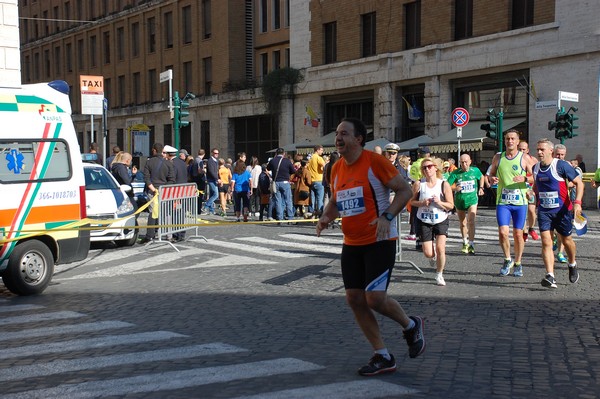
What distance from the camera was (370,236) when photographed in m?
5.76

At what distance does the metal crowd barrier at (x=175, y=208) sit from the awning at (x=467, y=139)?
13679mm

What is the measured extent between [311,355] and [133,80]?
47803mm

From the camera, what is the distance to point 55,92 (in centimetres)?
1027

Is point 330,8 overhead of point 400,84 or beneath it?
overhead

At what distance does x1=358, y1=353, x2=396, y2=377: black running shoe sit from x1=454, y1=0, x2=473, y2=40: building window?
24616mm

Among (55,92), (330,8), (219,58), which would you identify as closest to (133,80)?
(219,58)

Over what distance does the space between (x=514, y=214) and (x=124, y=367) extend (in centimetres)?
614

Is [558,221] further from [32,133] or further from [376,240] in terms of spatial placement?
[32,133]

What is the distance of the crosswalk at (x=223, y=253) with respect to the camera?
11.9m

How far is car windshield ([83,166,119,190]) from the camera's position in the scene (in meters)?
14.4

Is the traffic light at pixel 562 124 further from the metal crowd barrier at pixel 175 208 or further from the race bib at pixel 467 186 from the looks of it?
the metal crowd barrier at pixel 175 208

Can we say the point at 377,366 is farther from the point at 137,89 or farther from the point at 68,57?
the point at 68,57

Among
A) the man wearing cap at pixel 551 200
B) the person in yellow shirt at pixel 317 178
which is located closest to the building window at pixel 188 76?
the person in yellow shirt at pixel 317 178

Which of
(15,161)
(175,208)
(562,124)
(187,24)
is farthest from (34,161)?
(187,24)
